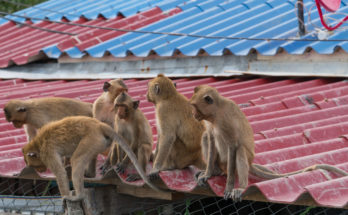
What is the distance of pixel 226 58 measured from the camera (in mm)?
8969

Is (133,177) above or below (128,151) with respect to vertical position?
below

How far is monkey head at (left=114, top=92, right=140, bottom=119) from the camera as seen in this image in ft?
19.1

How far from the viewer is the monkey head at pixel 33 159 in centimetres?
578

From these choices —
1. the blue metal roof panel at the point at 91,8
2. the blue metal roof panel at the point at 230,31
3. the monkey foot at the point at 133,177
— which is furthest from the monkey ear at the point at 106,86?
the blue metal roof panel at the point at 91,8

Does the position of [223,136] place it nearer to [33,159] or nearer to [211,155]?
[211,155]

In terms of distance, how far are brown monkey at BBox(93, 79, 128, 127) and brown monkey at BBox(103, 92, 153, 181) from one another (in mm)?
568

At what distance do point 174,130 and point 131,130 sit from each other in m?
0.40

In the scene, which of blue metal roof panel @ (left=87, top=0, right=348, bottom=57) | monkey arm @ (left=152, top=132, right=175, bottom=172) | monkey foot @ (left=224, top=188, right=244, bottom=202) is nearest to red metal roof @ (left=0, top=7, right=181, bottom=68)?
blue metal roof panel @ (left=87, top=0, right=348, bottom=57)

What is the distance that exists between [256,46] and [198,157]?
135 inches

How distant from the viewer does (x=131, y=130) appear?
232 inches

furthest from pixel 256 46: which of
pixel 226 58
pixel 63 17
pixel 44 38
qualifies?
pixel 63 17

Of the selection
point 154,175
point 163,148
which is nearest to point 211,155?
point 154,175

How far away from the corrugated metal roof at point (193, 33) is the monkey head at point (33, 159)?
327 cm

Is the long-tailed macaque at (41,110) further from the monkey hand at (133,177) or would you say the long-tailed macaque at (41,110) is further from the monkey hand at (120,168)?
the monkey hand at (133,177)
